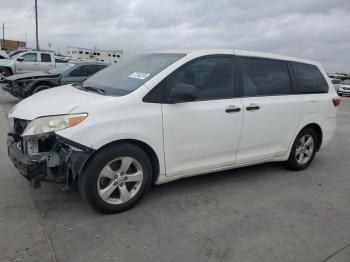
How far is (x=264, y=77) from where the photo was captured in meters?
4.80

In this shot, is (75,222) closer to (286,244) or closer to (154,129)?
(154,129)

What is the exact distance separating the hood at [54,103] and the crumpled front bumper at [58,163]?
305 millimetres

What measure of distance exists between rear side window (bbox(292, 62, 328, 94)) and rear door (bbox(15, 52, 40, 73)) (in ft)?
51.5

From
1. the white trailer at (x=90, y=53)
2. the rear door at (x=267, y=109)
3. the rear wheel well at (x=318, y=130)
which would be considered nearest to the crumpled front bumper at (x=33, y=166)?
the rear door at (x=267, y=109)

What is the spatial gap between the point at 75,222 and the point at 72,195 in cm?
65

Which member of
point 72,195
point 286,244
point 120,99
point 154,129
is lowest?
point 286,244

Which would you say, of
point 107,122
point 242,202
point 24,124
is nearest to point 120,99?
point 107,122

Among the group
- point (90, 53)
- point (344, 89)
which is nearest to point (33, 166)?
point (344, 89)

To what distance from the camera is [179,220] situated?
3.62 metres

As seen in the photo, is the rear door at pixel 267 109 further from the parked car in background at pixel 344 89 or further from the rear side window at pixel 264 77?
the parked car in background at pixel 344 89

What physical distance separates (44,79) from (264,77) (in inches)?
344

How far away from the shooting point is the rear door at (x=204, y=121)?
12.8ft

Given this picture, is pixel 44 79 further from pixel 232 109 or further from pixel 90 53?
pixel 90 53

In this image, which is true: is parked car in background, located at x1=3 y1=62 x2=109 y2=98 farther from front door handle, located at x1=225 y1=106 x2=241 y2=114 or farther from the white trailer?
the white trailer
